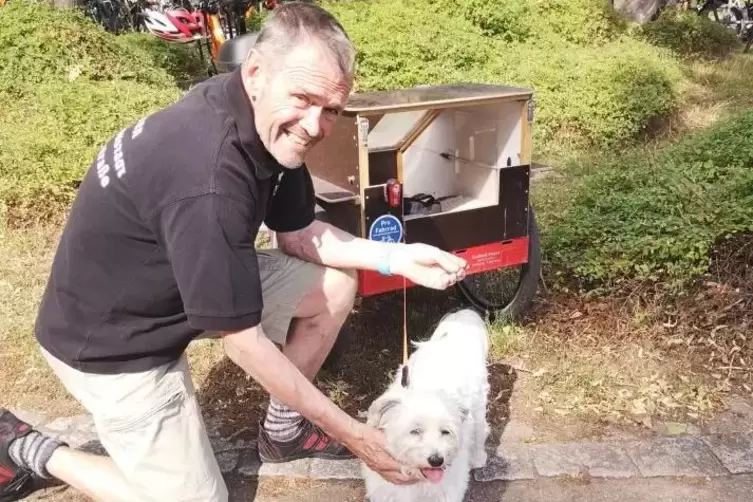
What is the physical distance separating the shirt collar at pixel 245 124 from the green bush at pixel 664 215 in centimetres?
229

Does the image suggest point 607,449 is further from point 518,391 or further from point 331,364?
point 331,364

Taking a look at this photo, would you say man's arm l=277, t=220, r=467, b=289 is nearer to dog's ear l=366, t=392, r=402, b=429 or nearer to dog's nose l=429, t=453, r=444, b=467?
dog's ear l=366, t=392, r=402, b=429

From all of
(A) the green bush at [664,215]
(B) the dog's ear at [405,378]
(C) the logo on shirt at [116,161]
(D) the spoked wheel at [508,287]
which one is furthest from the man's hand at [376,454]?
(A) the green bush at [664,215]

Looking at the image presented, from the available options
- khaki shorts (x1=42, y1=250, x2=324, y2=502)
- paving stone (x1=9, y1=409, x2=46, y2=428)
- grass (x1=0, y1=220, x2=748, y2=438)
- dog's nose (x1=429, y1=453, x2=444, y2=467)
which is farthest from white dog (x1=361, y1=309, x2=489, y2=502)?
paving stone (x1=9, y1=409, x2=46, y2=428)

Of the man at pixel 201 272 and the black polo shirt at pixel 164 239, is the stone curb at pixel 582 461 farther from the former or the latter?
the black polo shirt at pixel 164 239

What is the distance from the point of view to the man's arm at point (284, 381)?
1959 millimetres

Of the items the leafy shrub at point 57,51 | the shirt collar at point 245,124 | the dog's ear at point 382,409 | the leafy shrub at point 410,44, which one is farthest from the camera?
the leafy shrub at point 410,44

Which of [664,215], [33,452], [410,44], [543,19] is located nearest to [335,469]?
[33,452]

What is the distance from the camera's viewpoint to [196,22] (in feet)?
32.8

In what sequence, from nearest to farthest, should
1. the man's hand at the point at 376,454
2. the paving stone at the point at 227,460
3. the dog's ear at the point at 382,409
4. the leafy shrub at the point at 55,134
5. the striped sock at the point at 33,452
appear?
the man's hand at the point at 376,454
the dog's ear at the point at 382,409
the striped sock at the point at 33,452
the paving stone at the point at 227,460
the leafy shrub at the point at 55,134

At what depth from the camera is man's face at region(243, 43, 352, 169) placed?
1851 millimetres

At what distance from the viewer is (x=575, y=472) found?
2695 mm

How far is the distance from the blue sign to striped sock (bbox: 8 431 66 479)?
4.72ft

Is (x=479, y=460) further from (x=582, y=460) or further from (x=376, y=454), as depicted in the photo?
(x=376, y=454)
